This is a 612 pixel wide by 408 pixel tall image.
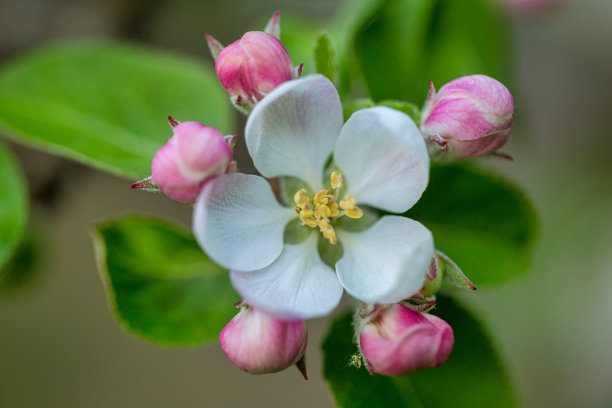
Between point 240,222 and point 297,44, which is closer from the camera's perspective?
point 240,222

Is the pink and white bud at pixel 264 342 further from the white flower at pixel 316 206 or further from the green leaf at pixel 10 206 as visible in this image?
the green leaf at pixel 10 206

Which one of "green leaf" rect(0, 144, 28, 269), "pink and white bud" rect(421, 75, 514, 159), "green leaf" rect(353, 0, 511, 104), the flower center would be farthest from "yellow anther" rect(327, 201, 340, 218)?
"green leaf" rect(0, 144, 28, 269)

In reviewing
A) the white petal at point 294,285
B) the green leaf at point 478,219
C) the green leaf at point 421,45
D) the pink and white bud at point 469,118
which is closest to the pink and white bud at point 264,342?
the white petal at point 294,285

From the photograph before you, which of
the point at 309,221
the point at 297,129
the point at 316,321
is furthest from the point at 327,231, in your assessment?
the point at 316,321

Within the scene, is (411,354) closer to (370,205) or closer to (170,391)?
(370,205)

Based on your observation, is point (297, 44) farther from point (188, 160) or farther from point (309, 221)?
point (188, 160)

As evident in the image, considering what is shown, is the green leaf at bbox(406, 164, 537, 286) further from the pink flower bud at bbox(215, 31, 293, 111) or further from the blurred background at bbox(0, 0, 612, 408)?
the blurred background at bbox(0, 0, 612, 408)
